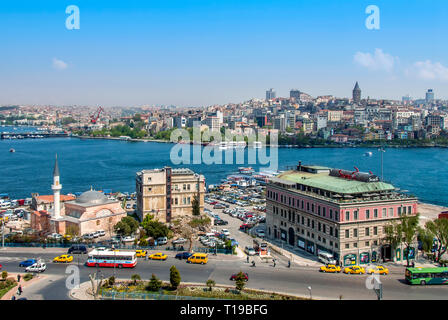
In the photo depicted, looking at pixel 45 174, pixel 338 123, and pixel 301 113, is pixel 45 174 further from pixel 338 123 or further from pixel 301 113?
pixel 301 113

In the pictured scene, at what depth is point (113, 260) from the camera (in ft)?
35.7

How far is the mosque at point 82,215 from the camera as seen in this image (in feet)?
47.9

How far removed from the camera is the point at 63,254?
1201 centimetres

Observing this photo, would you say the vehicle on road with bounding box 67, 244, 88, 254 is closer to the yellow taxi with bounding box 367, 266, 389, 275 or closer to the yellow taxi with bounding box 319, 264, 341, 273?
the yellow taxi with bounding box 319, 264, 341, 273

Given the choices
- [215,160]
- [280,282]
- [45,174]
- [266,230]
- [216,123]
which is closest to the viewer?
[280,282]

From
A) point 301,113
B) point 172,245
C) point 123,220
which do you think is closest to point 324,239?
point 172,245

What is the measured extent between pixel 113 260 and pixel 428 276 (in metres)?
7.12

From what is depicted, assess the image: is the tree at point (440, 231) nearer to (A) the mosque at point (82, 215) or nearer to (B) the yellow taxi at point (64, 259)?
(B) the yellow taxi at point (64, 259)

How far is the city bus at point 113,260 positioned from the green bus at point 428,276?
6.31 meters

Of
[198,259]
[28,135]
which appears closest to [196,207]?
[198,259]

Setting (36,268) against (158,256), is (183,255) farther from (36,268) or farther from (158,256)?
(36,268)

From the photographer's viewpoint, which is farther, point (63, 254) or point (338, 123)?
point (338, 123)

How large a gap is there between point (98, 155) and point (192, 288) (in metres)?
41.3

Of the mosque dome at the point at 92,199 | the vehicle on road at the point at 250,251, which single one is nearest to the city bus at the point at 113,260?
the vehicle on road at the point at 250,251
